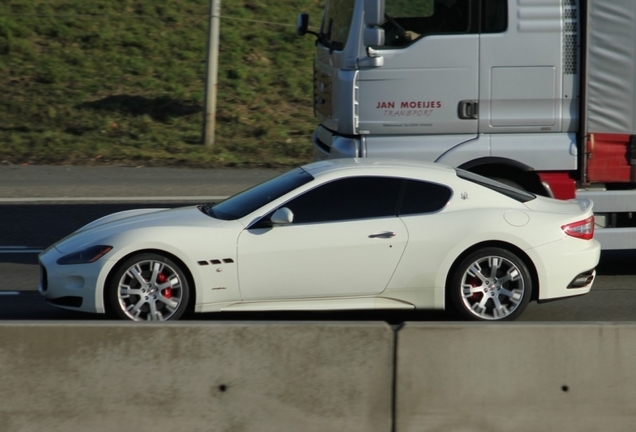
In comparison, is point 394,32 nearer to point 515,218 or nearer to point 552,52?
point 552,52

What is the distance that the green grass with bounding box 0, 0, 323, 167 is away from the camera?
17281 millimetres

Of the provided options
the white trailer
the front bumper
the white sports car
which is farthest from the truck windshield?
the front bumper

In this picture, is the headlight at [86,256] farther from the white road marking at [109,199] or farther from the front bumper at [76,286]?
the white road marking at [109,199]

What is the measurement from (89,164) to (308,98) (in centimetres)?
537

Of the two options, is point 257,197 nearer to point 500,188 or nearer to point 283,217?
point 283,217

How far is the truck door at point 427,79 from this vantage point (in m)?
9.20

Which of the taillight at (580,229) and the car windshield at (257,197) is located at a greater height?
the car windshield at (257,197)

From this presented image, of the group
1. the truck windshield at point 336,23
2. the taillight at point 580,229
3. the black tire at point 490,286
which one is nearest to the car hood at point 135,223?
the black tire at point 490,286

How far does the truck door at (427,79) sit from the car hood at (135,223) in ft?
7.24

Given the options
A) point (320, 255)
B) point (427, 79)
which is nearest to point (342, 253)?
point (320, 255)

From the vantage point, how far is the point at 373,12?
9078 mm

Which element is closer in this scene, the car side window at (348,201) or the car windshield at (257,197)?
the car side window at (348,201)

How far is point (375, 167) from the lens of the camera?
7.94 metres

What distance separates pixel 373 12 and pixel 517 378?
189 inches
